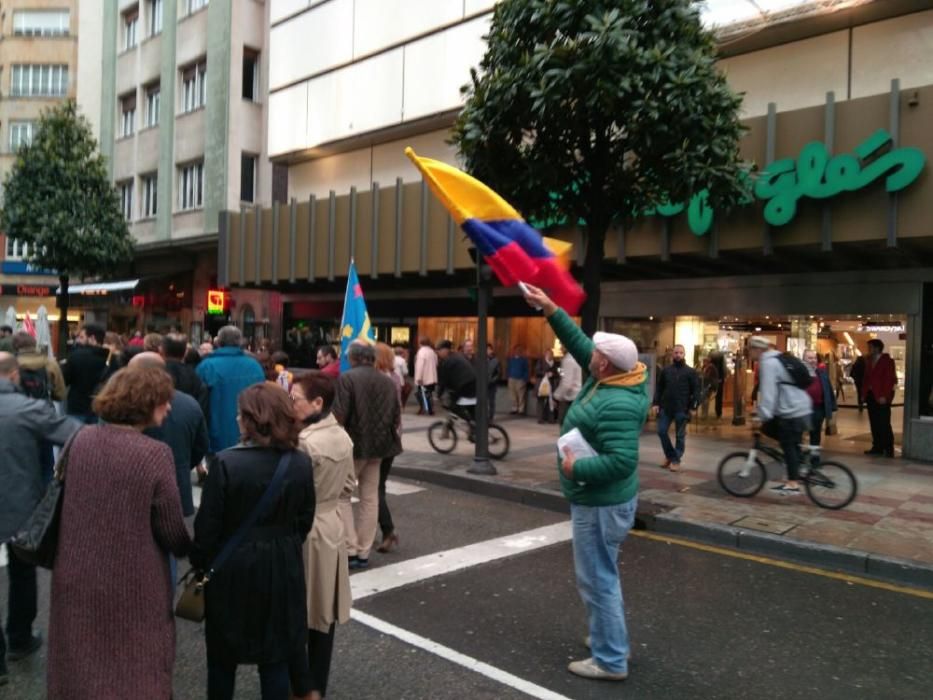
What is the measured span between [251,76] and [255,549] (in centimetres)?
2379

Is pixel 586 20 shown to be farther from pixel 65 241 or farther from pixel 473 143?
pixel 65 241

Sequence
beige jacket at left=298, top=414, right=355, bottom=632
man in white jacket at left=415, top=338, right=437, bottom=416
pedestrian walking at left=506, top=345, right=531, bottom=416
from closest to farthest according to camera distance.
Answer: beige jacket at left=298, top=414, right=355, bottom=632 < man in white jacket at left=415, top=338, right=437, bottom=416 < pedestrian walking at left=506, top=345, right=531, bottom=416

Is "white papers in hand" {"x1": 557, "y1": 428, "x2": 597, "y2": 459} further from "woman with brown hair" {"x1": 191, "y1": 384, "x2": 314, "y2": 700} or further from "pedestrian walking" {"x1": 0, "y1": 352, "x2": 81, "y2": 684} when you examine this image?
"pedestrian walking" {"x1": 0, "y1": 352, "x2": 81, "y2": 684}

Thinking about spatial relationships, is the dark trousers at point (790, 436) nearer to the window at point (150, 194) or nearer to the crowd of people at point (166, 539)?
the crowd of people at point (166, 539)

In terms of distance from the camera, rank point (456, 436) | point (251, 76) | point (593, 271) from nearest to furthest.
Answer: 1. point (593, 271)
2. point (456, 436)
3. point (251, 76)

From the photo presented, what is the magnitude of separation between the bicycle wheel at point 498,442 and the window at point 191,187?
16.2 m

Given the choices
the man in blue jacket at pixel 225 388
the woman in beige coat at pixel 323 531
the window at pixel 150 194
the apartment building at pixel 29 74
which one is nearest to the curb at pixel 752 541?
the man in blue jacket at pixel 225 388

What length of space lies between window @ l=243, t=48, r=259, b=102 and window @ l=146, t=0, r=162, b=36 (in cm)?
509

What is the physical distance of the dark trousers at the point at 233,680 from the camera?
9.94 feet

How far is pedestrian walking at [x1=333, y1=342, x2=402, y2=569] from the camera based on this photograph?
5918mm

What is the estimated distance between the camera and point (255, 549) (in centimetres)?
292

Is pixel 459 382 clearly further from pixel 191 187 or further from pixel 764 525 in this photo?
pixel 191 187

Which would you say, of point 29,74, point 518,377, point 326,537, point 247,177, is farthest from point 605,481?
point 29,74

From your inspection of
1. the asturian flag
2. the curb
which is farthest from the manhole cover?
the asturian flag
